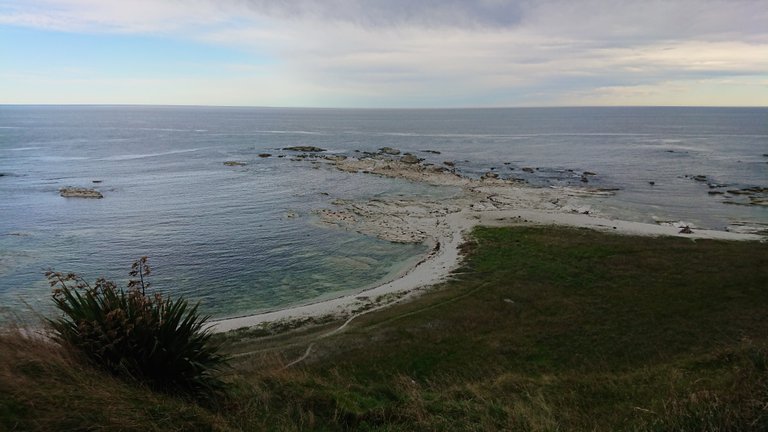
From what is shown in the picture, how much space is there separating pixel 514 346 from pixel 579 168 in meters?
64.4

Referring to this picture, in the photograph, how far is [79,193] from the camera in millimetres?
51062

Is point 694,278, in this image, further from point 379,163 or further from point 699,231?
point 379,163

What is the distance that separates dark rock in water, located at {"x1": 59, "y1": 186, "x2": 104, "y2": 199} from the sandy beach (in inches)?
1011

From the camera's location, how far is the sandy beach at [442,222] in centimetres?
2416

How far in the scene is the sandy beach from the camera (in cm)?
2416

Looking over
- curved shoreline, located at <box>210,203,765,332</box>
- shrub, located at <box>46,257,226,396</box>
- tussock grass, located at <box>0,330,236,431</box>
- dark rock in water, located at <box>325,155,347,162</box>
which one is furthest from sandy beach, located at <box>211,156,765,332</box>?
dark rock in water, located at <box>325,155,347,162</box>

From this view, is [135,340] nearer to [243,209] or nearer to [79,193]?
[243,209]

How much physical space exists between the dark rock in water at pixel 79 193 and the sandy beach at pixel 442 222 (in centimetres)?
2568

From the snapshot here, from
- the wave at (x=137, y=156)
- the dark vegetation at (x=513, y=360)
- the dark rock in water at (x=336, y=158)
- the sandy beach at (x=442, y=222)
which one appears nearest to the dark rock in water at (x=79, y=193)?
the sandy beach at (x=442, y=222)

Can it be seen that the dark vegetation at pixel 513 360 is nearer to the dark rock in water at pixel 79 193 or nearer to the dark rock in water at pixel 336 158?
the dark rock in water at pixel 79 193

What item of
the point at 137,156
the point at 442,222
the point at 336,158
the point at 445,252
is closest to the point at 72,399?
the point at 445,252

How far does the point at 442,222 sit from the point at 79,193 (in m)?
39.1

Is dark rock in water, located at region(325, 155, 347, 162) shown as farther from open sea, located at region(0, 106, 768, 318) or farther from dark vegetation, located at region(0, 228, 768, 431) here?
dark vegetation, located at region(0, 228, 768, 431)

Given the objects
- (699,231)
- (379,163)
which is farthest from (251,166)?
(699,231)
